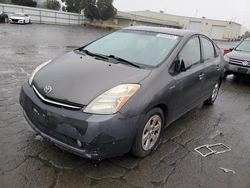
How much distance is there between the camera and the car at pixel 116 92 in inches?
99.2

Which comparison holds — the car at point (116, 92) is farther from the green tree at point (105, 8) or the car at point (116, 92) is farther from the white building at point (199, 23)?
the white building at point (199, 23)

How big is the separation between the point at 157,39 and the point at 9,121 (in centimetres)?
261

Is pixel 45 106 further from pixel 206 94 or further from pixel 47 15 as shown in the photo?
pixel 47 15

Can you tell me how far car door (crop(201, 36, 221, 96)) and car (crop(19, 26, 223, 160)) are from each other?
360mm

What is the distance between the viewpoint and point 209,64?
14.8 feet

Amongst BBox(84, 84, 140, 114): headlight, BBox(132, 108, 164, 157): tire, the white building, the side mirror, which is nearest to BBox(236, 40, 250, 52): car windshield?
the side mirror

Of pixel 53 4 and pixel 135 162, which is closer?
pixel 135 162

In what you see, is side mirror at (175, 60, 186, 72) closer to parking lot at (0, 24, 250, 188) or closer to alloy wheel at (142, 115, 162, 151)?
alloy wheel at (142, 115, 162, 151)

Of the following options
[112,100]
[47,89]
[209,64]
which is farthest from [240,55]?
[47,89]

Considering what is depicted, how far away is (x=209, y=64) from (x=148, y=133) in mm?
2212

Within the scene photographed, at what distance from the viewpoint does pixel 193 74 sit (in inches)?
151

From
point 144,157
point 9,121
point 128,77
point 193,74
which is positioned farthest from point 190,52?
point 9,121

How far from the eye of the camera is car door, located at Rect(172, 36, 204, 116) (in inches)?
138

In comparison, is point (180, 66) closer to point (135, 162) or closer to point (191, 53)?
point (191, 53)
